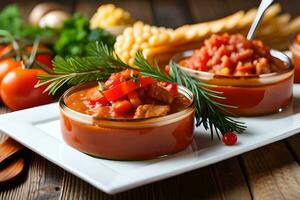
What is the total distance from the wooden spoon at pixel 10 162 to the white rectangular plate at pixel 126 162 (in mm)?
62

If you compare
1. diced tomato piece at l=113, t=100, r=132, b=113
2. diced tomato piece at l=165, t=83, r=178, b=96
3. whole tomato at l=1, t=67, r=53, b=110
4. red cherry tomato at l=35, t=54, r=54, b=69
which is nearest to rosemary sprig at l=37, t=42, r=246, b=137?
diced tomato piece at l=165, t=83, r=178, b=96

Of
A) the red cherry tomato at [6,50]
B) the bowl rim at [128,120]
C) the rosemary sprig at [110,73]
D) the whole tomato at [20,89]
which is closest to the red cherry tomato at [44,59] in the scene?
the red cherry tomato at [6,50]

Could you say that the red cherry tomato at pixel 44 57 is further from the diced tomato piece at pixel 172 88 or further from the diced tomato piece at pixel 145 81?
the diced tomato piece at pixel 145 81

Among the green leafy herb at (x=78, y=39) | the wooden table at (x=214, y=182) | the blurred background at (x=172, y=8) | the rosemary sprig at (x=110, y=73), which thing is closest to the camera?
the wooden table at (x=214, y=182)

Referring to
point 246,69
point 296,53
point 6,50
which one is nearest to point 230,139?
point 246,69

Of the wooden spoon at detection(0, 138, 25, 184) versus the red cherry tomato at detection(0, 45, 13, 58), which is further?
the red cherry tomato at detection(0, 45, 13, 58)

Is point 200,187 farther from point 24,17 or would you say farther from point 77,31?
point 24,17

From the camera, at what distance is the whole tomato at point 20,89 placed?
368 cm

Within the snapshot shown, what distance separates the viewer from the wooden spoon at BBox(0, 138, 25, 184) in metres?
2.72

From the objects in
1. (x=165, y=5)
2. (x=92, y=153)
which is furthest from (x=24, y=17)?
(x=92, y=153)

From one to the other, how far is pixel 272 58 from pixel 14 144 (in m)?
1.43

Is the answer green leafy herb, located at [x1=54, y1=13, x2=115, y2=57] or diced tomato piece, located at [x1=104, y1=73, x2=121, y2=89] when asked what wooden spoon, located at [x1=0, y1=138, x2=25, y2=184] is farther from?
green leafy herb, located at [x1=54, y1=13, x2=115, y2=57]

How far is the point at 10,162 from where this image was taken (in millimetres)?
2871

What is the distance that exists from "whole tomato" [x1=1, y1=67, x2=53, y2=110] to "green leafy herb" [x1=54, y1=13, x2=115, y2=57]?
0.57m
